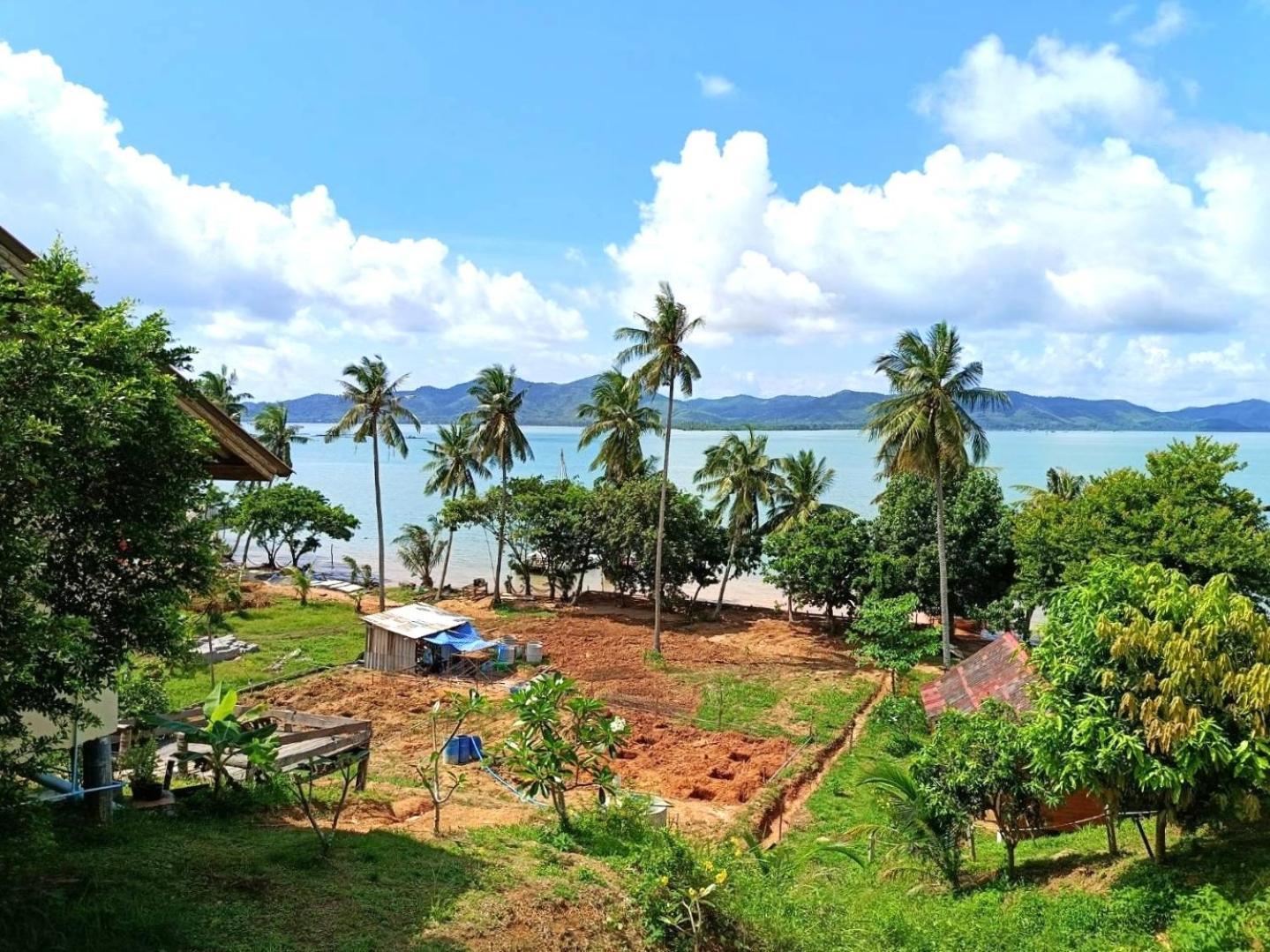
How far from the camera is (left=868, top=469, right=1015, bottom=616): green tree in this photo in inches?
1140

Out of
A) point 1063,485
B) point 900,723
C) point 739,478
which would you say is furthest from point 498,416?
point 1063,485

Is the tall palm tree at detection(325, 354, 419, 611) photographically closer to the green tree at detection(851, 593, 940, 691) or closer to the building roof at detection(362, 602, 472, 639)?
the building roof at detection(362, 602, 472, 639)

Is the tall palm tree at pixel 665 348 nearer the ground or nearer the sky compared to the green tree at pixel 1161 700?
nearer the sky

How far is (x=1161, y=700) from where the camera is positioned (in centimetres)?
859

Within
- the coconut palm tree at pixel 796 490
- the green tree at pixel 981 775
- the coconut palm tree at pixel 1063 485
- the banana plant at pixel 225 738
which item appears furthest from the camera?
the coconut palm tree at pixel 796 490

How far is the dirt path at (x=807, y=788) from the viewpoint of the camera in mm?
14969

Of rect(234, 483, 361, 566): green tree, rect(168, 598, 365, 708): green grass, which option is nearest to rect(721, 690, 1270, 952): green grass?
rect(168, 598, 365, 708): green grass

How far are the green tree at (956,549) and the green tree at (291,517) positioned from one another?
1085 inches

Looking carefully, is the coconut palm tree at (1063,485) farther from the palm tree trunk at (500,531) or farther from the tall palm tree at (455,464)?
the tall palm tree at (455,464)

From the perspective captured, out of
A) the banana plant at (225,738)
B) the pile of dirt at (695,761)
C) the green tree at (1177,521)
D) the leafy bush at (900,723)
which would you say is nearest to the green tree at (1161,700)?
the pile of dirt at (695,761)

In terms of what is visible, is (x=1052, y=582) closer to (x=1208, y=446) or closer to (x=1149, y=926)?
Result: (x=1208, y=446)

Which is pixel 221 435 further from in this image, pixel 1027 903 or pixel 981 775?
pixel 1027 903

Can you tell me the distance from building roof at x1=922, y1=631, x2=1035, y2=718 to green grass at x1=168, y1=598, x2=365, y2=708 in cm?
1845

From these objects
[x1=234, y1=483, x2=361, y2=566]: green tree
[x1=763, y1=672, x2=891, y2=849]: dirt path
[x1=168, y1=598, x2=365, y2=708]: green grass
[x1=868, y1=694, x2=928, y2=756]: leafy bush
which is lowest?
[x1=763, y1=672, x2=891, y2=849]: dirt path
